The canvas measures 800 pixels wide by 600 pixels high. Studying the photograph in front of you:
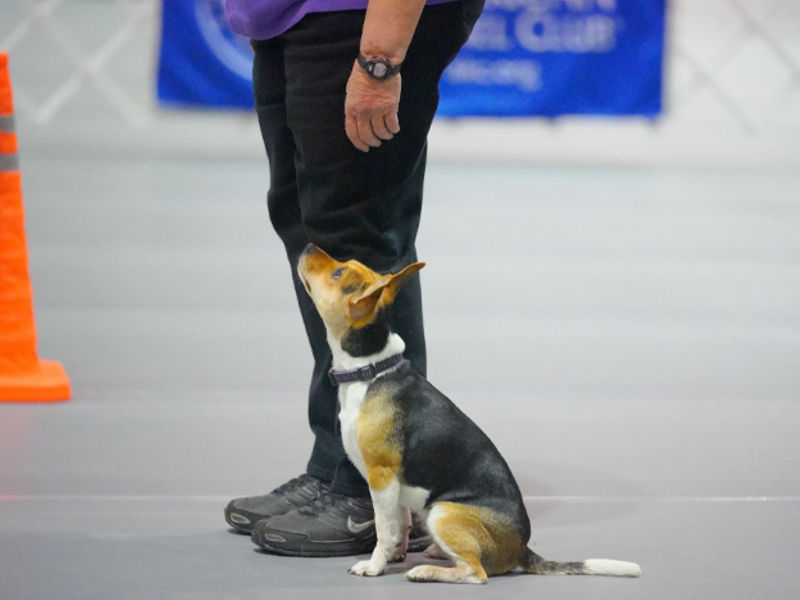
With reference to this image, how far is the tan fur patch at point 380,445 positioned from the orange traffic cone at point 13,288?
4.11 ft

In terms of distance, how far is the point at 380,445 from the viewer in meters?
1.70

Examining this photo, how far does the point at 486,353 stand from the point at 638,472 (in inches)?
42.8

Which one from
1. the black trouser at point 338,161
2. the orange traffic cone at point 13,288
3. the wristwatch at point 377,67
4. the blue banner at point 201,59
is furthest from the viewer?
the blue banner at point 201,59

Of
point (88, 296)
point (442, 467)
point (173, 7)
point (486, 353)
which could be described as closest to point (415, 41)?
point (442, 467)

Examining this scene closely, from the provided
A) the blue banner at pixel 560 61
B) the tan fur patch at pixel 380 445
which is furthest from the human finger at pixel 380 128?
the blue banner at pixel 560 61

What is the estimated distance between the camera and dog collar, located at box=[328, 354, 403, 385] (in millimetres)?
1734

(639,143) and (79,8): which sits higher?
(79,8)

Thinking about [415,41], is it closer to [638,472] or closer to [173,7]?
[638,472]

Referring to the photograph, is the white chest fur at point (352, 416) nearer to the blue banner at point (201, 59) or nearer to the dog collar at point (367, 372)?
the dog collar at point (367, 372)

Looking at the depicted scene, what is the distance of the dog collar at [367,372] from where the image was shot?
1.73 m

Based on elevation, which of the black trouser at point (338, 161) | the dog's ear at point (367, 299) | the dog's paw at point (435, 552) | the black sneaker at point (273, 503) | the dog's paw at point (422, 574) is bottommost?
the dog's paw at point (435, 552)

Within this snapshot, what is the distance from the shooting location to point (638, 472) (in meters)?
2.30

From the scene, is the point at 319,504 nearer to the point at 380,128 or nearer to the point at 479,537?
the point at 479,537

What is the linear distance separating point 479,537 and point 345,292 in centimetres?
42
